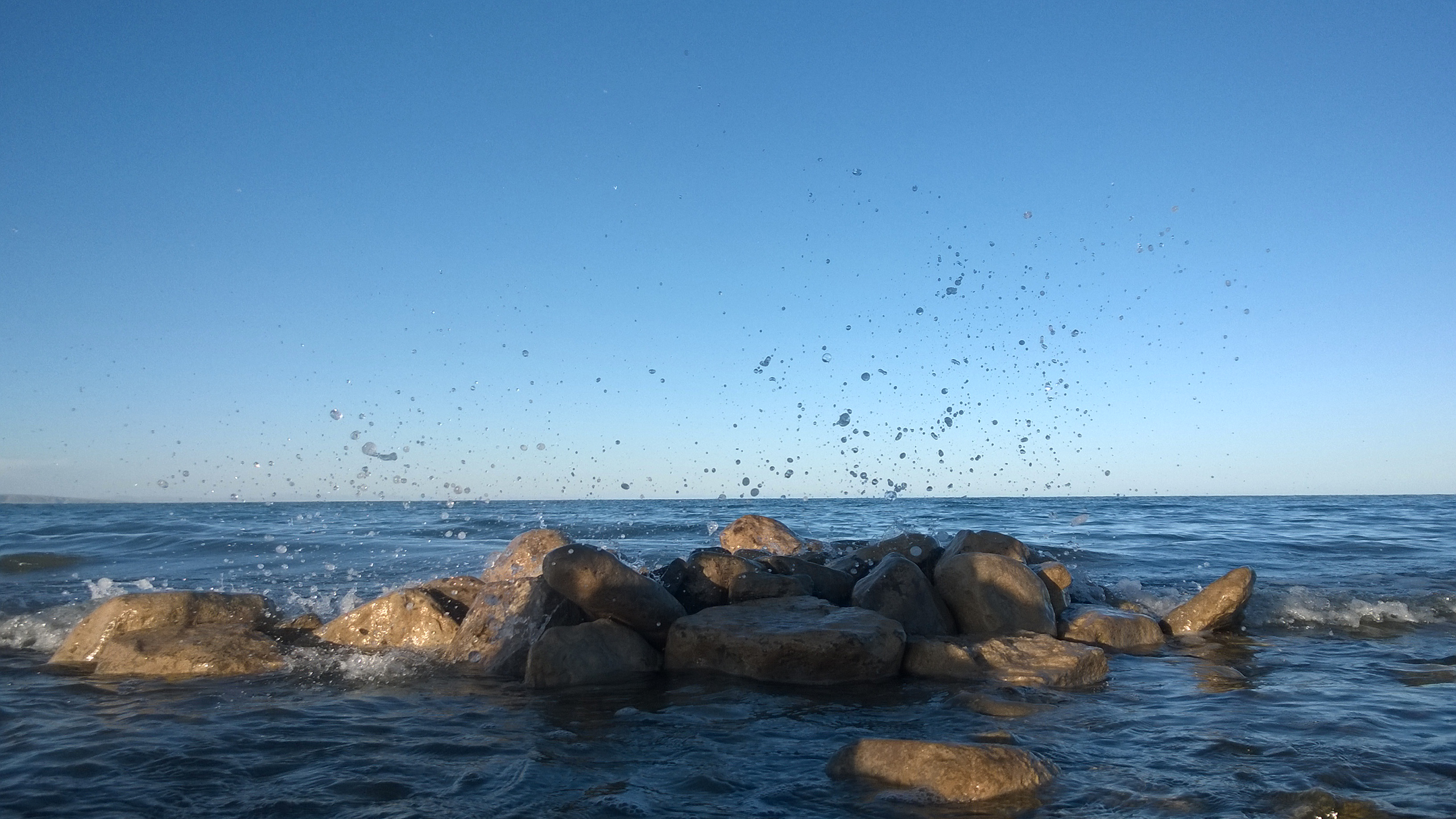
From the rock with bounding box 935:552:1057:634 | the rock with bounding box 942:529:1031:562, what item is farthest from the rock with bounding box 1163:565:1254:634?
the rock with bounding box 935:552:1057:634

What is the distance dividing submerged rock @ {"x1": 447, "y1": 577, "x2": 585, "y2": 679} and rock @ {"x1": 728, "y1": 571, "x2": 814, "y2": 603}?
58.9 inches

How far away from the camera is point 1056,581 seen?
391 inches

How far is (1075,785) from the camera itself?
4289 millimetres

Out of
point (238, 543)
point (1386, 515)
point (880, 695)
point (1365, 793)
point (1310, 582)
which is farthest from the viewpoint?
point (1386, 515)

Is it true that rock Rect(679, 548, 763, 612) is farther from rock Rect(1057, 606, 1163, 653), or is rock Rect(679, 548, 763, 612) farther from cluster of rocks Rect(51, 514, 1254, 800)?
rock Rect(1057, 606, 1163, 653)

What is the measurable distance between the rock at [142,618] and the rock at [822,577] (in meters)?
5.27

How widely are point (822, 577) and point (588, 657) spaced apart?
2.96m

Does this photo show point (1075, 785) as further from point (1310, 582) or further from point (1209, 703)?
point (1310, 582)

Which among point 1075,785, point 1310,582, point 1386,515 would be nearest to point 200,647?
point 1075,785

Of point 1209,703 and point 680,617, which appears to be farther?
point 680,617

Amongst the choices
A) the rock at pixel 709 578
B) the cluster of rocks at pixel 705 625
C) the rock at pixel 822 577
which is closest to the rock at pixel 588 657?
the cluster of rocks at pixel 705 625

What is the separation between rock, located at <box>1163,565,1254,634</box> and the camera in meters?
9.22

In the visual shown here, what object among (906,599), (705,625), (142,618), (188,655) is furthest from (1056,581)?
(142,618)

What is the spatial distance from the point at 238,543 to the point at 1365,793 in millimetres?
20951
